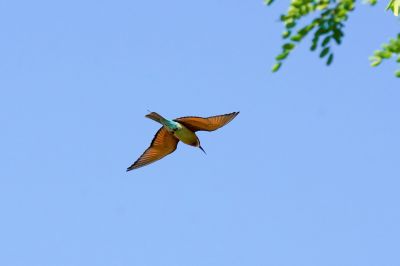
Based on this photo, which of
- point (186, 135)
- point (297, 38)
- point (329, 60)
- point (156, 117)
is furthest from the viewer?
point (186, 135)

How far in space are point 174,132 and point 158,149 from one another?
172cm

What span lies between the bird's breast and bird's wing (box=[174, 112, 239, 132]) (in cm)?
12

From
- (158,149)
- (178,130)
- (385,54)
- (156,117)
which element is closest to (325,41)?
(385,54)

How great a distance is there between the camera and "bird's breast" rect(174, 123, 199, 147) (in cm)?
1987

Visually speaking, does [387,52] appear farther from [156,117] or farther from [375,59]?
[156,117]

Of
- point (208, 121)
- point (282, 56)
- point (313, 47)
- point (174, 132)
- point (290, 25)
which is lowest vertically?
point (313, 47)

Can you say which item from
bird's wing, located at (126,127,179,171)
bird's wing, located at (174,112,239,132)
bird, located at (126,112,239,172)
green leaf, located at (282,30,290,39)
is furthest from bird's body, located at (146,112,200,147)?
green leaf, located at (282,30,290,39)

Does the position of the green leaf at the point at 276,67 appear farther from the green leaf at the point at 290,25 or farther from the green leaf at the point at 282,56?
the green leaf at the point at 290,25

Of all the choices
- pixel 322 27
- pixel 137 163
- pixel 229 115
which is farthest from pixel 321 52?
pixel 137 163

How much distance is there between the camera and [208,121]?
19.4 metres

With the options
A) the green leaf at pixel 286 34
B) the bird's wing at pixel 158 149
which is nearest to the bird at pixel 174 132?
the bird's wing at pixel 158 149

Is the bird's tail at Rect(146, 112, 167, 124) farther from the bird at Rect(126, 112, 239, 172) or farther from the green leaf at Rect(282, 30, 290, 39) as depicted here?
the green leaf at Rect(282, 30, 290, 39)

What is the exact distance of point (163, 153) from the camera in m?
21.7

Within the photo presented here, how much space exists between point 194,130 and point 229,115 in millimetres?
1092
